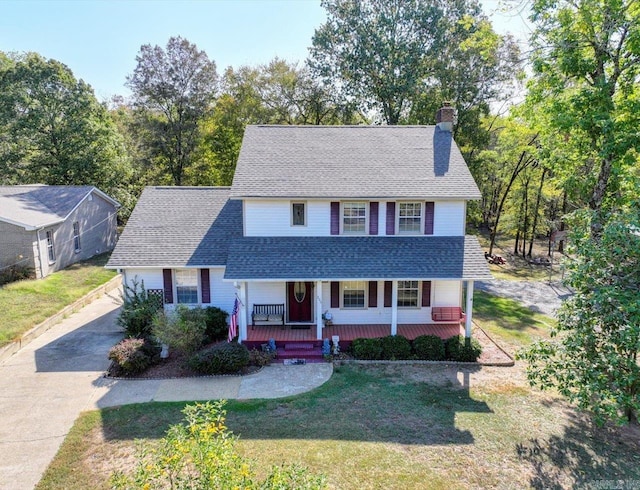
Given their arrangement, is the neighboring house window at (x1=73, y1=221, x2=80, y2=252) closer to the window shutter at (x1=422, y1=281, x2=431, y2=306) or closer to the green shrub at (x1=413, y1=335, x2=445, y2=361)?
the window shutter at (x1=422, y1=281, x2=431, y2=306)

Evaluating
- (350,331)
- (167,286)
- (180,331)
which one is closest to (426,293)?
(350,331)

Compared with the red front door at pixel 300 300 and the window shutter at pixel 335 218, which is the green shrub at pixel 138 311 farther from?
the window shutter at pixel 335 218

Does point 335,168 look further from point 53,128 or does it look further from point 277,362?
point 53,128

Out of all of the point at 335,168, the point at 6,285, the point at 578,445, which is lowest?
the point at 578,445

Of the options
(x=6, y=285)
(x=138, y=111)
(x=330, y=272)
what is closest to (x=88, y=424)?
(x=330, y=272)

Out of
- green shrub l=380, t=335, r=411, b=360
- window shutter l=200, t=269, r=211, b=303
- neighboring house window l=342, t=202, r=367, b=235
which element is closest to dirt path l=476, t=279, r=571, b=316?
green shrub l=380, t=335, r=411, b=360

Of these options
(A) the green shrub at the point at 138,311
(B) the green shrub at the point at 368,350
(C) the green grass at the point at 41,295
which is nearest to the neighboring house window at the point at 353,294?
(B) the green shrub at the point at 368,350
